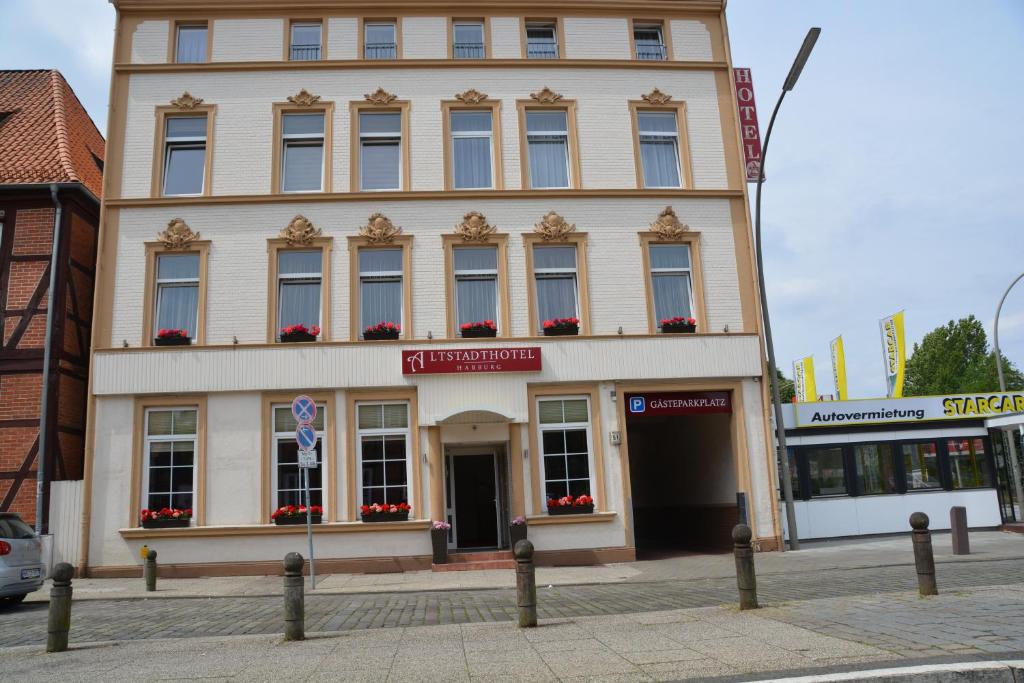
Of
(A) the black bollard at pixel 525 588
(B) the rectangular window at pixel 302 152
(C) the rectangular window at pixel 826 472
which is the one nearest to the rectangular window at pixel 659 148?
(C) the rectangular window at pixel 826 472

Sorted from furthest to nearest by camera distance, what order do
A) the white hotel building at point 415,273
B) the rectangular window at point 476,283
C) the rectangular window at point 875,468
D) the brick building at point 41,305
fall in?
the rectangular window at point 875,468, the rectangular window at point 476,283, the white hotel building at point 415,273, the brick building at point 41,305

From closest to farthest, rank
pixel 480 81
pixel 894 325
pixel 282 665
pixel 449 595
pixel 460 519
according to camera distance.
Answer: pixel 282 665, pixel 449 595, pixel 460 519, pixel 480 81, pixel 894 325

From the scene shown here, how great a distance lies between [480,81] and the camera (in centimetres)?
1984

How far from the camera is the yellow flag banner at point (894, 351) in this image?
24.8 metres

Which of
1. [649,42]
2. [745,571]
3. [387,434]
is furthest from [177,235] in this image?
[745,571]

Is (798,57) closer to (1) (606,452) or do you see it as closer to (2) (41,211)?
(1) (606,452)

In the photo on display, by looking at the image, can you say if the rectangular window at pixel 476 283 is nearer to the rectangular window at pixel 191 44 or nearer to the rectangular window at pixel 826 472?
the rectangular window at pixel 191 44

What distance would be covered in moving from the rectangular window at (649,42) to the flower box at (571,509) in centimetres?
1158

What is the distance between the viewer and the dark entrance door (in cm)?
1833

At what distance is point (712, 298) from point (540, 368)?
4.63 metres

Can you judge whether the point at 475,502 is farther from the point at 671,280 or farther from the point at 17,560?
the point at 17,560

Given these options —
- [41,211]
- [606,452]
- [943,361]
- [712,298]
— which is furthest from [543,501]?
[943,361]

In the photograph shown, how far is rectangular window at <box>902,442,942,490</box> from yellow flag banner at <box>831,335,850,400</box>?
9.24 metres

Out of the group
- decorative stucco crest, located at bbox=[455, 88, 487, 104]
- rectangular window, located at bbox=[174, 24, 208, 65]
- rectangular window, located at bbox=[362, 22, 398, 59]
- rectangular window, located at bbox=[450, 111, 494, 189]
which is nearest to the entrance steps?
rectangular window, located at bbox=[450, 111, 494, 189]
